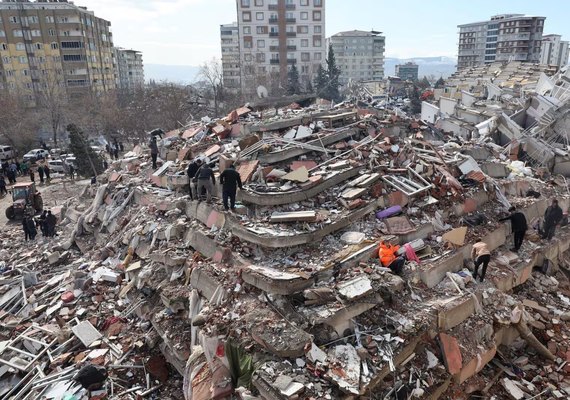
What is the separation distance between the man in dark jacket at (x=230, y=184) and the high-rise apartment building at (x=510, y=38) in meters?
62.1

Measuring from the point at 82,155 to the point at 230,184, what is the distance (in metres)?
16.5

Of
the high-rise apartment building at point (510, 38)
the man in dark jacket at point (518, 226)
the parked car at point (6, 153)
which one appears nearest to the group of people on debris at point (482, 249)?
the man in dark jacket at point (518, 226)

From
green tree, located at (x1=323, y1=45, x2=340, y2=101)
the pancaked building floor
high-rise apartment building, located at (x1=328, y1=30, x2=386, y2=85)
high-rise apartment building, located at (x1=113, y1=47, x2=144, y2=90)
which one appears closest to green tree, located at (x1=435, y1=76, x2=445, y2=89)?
green tree, located at (x1=323, y1=45, x2=340, y2=101)

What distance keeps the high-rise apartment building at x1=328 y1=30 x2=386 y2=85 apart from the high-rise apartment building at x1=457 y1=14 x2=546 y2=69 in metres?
19.9

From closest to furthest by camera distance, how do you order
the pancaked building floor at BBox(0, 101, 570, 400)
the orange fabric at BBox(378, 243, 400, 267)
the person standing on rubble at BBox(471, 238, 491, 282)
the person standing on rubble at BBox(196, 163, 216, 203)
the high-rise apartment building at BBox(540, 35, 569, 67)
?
1. the pancaked building floor at BBox(0, 101, 570, 400)
2. the orange fabric at BBox(378, 243, 400, 267)
3. the person standing on rubble at BBox(471, 238, 491, 282)
4. the person standing on rubble at BBox(196, 163, 216, 203)
5. the high-rise apartment building at BBox(540, 35, 569, 67)

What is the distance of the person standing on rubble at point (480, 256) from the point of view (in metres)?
7.46

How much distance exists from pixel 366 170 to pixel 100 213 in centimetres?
812

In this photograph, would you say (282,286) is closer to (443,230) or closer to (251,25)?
(443,230)

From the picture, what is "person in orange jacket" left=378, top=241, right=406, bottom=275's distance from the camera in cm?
719

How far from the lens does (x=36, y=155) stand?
28.0 metres

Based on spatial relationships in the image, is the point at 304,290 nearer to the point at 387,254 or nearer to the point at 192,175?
the point at 387,254

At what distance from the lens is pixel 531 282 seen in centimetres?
874

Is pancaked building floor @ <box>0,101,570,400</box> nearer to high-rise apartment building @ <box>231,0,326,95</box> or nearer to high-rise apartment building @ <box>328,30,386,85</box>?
high-rise apartment building @ <box>231,0,326,95</box>

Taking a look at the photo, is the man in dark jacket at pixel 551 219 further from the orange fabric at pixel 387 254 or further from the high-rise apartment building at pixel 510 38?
the high-rise apartment building at pixel 510 38
